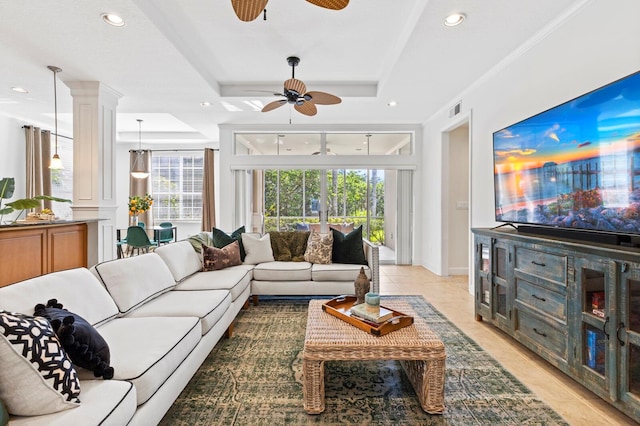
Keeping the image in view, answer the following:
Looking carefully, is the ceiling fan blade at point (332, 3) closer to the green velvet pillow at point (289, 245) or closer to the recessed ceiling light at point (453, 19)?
the recessed ceiling light at point (453, 19)

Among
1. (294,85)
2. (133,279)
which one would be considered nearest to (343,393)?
(133,279)

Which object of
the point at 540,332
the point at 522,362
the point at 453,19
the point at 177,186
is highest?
the point at 453,19

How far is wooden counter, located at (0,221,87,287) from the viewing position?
3.02m

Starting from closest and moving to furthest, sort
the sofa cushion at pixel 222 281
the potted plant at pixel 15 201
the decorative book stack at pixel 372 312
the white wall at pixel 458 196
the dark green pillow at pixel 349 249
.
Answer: the decorative book stack at pixel 372 312
the sofa cushion at pixel 222 281
the potted plant at pixel 15 201
the dark green pillow at pixel 349 249
the white wall at pixel 458 196

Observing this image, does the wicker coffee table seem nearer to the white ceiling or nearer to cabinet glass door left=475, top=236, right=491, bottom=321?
cabinet glass door left=475, top=236, right=491, bottom=321

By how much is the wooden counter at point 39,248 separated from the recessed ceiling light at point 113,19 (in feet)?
6.73

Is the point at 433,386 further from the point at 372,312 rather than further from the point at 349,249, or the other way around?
the point at 349,249

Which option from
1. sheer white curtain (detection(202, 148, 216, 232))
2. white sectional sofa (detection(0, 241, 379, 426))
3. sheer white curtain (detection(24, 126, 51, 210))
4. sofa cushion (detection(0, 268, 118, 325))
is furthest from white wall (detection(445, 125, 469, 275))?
sheer white curtain (detection(24, 126, 51, 210))

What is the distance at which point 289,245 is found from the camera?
436 centimetres

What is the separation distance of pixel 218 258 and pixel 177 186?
5.64m

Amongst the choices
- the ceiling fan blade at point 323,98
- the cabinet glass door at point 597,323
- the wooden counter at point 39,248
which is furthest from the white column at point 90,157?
the cabinet glass door at point 597,323

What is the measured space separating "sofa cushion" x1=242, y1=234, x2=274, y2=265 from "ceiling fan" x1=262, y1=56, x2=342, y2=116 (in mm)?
1664

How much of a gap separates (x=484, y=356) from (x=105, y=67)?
15.6 ft

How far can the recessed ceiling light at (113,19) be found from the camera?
268 centimetres
